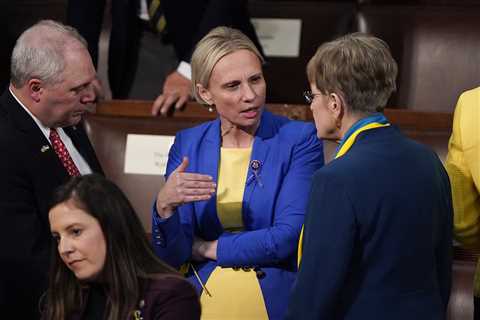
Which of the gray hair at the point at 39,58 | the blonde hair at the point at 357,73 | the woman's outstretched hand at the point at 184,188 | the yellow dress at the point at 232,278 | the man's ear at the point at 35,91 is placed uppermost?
the blonde hair at the point at 357,73

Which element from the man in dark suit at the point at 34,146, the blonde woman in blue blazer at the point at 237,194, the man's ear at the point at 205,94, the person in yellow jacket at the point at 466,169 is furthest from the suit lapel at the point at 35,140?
the person in yellow jacket at the point at 466,169

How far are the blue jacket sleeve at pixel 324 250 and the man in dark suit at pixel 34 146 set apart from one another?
790 mm

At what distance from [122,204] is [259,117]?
2.04 ft

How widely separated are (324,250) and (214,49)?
2.54ft

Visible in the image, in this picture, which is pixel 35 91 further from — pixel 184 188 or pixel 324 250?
pixel 324 250

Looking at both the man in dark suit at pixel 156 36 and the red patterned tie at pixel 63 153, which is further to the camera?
the man in dark suit at pixel 156 36

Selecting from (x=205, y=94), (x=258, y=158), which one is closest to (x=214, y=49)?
(x=205, y=94)

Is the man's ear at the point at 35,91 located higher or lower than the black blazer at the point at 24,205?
higher

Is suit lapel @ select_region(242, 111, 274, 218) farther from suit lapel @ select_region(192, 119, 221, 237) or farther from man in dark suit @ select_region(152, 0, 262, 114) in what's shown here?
man in dark suit @ select_region(152, 0, 262, 114)

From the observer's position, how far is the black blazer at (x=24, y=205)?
2.30 meters

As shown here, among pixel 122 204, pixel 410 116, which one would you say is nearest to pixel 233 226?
pixel 122 204

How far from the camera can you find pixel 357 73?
186 centimetres

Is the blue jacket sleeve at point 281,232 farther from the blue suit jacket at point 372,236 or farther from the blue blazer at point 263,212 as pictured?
the blue suit jacket at point 372,236

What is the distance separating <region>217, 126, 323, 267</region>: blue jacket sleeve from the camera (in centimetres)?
223
